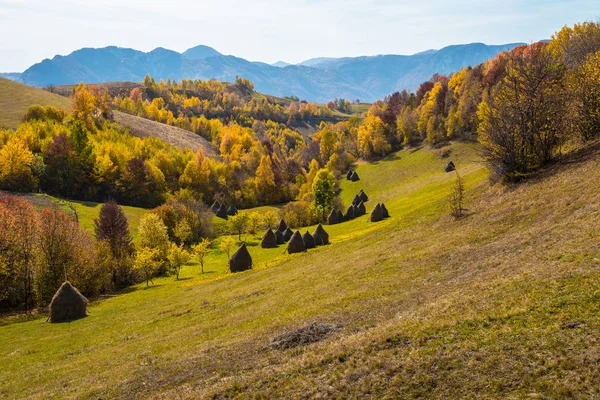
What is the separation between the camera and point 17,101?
144125mm

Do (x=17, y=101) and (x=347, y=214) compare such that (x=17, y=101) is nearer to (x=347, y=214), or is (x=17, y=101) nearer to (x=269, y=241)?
(x=269, y=241)

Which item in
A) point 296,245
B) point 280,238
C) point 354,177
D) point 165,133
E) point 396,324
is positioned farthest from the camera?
point 165,133

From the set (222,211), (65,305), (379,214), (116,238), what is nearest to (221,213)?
(222,211)

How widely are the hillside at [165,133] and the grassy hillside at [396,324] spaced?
5230 inches

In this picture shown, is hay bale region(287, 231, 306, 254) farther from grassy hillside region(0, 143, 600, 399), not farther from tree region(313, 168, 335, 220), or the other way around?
tree region(313, 168, 335, 220)

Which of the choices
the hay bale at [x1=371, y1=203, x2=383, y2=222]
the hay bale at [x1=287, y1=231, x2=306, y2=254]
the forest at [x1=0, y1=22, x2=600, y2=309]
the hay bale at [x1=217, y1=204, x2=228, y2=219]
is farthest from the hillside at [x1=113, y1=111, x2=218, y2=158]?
the hay bale at [x1=287, y1=231, x2=306, y2=254]

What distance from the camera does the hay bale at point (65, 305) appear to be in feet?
133

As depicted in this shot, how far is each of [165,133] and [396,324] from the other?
174 metres

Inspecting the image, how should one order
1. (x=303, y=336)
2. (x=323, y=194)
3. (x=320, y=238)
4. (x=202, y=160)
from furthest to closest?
(x=202, y=160) < (x=323, y=194) < (x=320, y=238) < (x=303, y=336)

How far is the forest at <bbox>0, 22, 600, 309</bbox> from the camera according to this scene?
3762cm

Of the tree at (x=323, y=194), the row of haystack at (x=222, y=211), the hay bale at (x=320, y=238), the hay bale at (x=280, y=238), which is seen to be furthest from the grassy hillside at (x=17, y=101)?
the hay bale at (x=320, y=238)

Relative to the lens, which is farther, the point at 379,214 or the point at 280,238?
the point at 280,238

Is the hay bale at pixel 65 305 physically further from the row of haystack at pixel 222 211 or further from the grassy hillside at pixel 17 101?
the grassy hillside at pixel 17 101

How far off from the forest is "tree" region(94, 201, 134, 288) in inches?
8.5
